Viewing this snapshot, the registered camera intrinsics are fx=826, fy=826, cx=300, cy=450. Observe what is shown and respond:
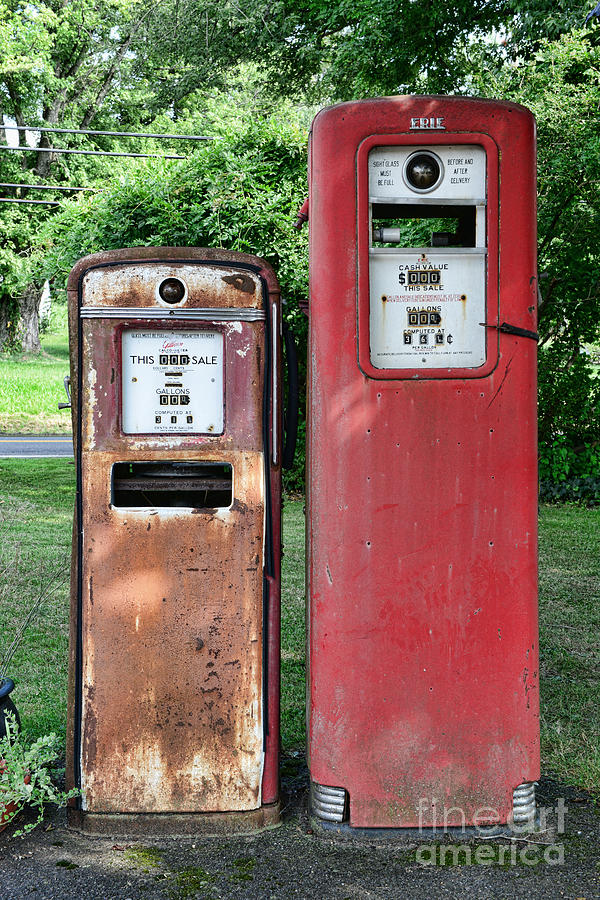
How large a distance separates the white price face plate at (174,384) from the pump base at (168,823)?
1.27m

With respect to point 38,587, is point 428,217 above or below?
above

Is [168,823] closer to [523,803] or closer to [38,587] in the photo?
[523,803]

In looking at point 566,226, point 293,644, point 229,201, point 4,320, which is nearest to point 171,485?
point 293,644

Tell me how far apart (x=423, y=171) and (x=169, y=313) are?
0.94 m

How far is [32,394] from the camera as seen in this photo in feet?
74.4

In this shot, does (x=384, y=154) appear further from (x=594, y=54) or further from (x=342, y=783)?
(x=594, y=54)

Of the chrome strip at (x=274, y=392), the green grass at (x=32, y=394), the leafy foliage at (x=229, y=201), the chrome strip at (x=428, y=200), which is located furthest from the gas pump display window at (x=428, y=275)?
the green grass at (x=32, y=394)

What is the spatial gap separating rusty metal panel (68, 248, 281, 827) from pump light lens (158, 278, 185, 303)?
17 millimetres

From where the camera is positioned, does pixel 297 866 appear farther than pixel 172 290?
No

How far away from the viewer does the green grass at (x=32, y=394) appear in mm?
20047

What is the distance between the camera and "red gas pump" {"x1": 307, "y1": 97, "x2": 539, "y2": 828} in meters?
2.65

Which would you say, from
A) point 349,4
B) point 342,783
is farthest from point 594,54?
point 342,783

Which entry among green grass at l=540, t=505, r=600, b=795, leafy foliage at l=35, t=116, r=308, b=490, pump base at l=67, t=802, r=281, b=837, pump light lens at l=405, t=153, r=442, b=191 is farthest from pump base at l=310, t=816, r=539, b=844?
leafy foliage at l=35, t=116, r=308, b=490

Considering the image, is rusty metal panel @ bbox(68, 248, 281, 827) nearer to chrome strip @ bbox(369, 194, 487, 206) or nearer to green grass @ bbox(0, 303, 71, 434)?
chrome strip @ bbox(369, 194, 487, 206)
